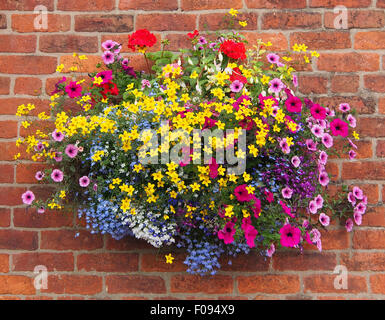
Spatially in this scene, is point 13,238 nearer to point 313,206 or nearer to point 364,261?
point 313,206

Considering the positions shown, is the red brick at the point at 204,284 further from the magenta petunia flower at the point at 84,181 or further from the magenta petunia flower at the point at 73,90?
the magenta petunia flower at the point at 73,90

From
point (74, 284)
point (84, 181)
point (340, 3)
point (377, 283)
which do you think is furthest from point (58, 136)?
point (377, 283)

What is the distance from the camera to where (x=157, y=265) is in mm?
2031

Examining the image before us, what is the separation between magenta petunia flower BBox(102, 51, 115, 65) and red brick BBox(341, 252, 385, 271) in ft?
4.42

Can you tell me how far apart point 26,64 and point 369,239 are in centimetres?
176

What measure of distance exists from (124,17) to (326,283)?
1.52 metres

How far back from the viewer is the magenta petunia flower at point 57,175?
187 cm

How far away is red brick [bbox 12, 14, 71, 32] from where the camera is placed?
2105 millimetres

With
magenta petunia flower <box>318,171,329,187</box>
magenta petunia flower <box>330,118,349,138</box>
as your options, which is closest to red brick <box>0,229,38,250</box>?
magenta petunia flower <box>318,171,329,187</box>

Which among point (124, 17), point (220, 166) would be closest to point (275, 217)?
point (220, 166)

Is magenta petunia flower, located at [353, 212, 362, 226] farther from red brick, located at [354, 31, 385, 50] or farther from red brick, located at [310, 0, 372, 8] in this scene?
red brick, located at [310, 0, 372, 8]

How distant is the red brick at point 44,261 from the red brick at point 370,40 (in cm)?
Result: 163

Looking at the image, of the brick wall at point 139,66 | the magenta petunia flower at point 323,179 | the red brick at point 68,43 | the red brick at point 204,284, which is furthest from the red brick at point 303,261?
the red brick at point 68,43
